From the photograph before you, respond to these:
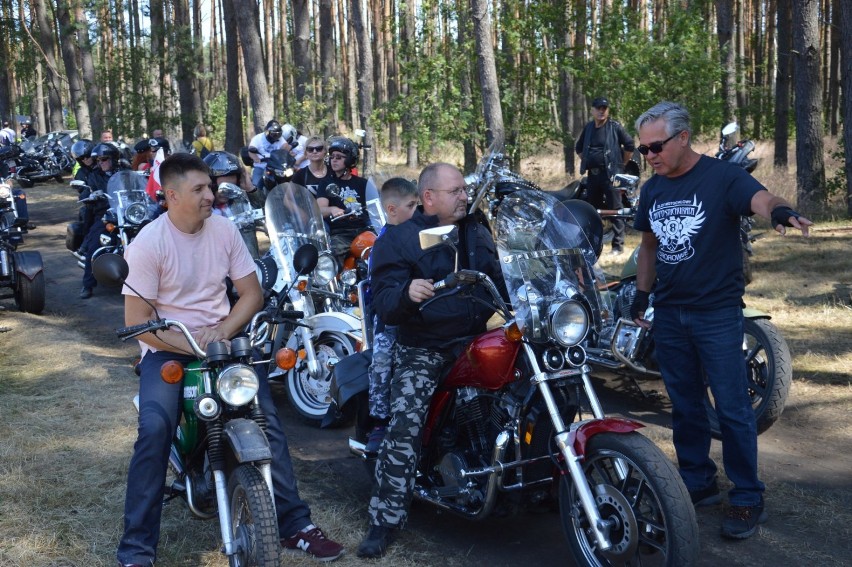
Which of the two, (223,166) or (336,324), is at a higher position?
(223,166)

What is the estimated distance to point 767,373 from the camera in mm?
5887

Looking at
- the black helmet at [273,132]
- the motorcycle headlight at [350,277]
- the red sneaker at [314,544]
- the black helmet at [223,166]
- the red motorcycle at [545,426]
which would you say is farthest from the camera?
the black helmet at [273,132]

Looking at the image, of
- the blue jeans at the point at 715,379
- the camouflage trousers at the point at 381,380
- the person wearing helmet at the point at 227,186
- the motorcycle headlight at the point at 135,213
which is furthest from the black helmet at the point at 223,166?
the blue jeans at the point at 715,379

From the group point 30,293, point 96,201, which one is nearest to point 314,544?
point 30,293

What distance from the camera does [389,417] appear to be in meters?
4.89

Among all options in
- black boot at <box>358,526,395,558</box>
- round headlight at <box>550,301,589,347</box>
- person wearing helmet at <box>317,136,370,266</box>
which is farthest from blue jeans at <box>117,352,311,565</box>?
person wearing helmet at <box>317,136,370,266</box>

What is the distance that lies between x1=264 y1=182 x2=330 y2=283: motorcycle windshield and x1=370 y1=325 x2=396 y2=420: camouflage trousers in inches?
95.1

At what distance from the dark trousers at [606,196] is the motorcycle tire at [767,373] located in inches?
245

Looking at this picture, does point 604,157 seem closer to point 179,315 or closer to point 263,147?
point 263,147

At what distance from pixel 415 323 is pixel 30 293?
25.3ft

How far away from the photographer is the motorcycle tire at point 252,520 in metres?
3.63

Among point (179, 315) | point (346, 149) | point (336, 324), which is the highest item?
point (346, 149)

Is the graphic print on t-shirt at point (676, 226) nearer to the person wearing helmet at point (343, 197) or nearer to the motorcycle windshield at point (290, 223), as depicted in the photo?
the motorcycle windshield at point (290, 223)

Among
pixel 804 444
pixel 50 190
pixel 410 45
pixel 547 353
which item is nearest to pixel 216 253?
pixel 547 353
